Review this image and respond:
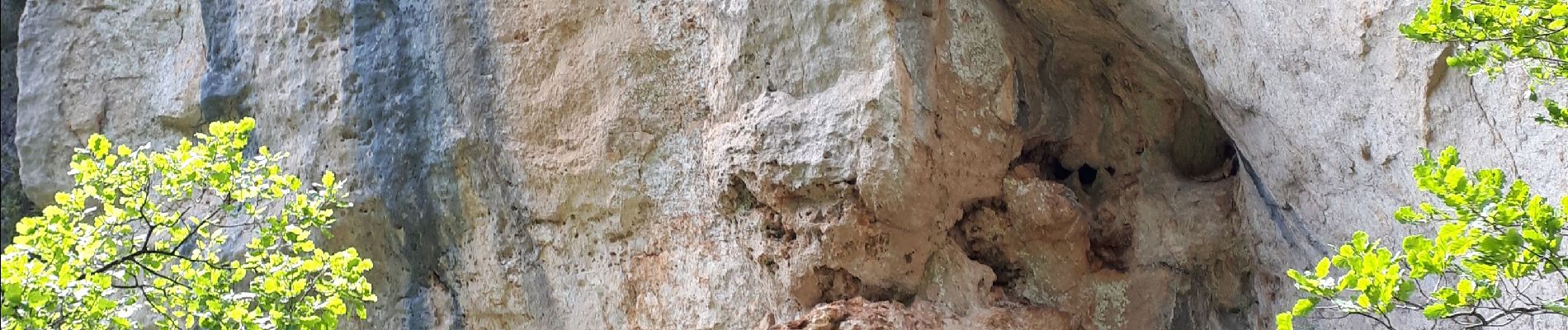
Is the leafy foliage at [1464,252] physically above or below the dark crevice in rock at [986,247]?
below

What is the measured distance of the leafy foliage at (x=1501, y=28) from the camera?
292 cm

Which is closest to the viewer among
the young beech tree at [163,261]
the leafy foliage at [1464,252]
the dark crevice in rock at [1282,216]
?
the leafy foliage at [1464,252]

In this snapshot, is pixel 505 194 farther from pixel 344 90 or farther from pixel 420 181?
pixel 344 90

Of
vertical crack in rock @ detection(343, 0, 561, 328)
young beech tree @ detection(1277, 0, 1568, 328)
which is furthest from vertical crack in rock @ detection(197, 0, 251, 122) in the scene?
young beech tree @ detection(1277, 0, 1568, 328)

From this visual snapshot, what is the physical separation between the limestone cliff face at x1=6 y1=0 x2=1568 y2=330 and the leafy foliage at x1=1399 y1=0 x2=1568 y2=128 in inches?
51.2

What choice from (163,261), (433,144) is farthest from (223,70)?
(163,261)

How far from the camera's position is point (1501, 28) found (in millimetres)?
2979

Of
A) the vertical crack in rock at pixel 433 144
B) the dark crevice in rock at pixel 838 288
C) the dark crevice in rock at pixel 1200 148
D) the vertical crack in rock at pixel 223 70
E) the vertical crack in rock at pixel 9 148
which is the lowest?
the dark crevice in rock at pixel 838 288

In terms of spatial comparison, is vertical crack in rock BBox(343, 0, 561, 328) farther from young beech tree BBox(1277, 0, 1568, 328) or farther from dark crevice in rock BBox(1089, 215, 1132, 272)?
young beech tree BBox(1277, 0, 1568, 328)

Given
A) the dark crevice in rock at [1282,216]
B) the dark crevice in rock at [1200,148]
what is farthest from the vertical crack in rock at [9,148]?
the dark crevice in rock at [1282,216]

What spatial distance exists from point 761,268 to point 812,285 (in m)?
0.21

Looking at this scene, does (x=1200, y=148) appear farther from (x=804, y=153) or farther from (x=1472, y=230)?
(x=1472, y=230)

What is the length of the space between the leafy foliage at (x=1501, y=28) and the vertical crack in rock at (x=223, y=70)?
497cm

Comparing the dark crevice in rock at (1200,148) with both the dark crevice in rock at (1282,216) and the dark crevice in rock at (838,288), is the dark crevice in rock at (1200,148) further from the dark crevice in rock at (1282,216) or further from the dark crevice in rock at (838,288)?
the dark crevice in rock at (838,288)
